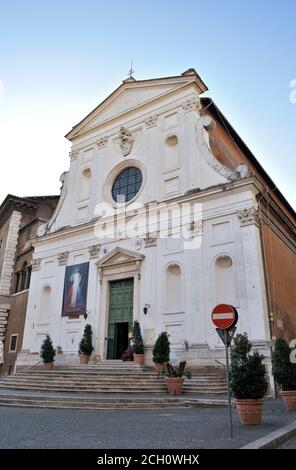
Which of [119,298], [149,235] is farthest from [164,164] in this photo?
[119,298]

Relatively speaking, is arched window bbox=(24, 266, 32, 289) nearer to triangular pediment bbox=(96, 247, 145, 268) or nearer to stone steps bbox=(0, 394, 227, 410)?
triangular pediment bbox=(96, 247, 145, 268)

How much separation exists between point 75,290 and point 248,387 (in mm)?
13574

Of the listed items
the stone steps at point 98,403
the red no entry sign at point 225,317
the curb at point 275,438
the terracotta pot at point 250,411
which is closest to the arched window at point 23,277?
the stone steps at point 98,403

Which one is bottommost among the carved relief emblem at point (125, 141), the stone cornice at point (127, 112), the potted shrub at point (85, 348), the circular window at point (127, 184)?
the potted shrub at point (85, 348)

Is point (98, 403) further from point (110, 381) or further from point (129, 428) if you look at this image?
point (129, 428)

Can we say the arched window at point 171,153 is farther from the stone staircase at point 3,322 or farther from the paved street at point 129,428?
the stone staircase at point 3,322

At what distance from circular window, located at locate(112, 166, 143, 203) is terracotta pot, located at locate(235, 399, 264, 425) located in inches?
557

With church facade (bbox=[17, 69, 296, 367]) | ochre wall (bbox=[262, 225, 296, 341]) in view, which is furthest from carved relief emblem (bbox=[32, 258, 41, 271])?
ochre wall (bbox=[262, 225, 296, 341])

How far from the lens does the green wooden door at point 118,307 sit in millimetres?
17906

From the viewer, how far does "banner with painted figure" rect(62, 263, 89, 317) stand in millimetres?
19281

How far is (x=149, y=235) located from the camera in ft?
59.1

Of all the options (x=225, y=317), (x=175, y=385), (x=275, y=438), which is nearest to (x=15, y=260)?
(x=175, y=385)

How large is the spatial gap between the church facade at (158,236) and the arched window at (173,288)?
0.05m

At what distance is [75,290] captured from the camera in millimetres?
19719
